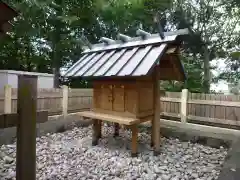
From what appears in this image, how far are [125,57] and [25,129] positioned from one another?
305cm

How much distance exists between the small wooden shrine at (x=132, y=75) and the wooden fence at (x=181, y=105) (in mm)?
2012

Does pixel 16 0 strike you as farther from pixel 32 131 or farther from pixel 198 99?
pixel 32 131

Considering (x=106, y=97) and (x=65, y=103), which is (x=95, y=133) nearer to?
(x=106, y=97)

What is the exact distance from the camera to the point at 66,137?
556 cm

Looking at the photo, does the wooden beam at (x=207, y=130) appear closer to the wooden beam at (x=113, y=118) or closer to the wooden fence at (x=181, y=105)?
Answer: the wooden fence at (x=181, y=105)

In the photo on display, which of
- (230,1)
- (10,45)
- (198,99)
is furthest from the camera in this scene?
(10,45)

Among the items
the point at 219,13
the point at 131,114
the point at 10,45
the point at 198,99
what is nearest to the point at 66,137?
the point at 131,114

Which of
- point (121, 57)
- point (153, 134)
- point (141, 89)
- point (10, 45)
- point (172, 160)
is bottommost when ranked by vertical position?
point (172, 160)

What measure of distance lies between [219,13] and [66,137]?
8.91m

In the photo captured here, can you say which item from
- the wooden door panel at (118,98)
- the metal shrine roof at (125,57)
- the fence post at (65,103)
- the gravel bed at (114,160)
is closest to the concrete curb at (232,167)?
the gravel bed at (114,160)

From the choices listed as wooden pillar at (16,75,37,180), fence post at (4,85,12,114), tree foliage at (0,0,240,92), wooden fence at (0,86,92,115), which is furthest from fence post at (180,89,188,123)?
wooden pillar at (16,75,37,180)

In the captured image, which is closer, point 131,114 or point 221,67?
point 131,114

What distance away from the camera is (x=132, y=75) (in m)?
3.70

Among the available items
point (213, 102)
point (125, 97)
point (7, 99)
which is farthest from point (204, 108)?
point (7, 99)
